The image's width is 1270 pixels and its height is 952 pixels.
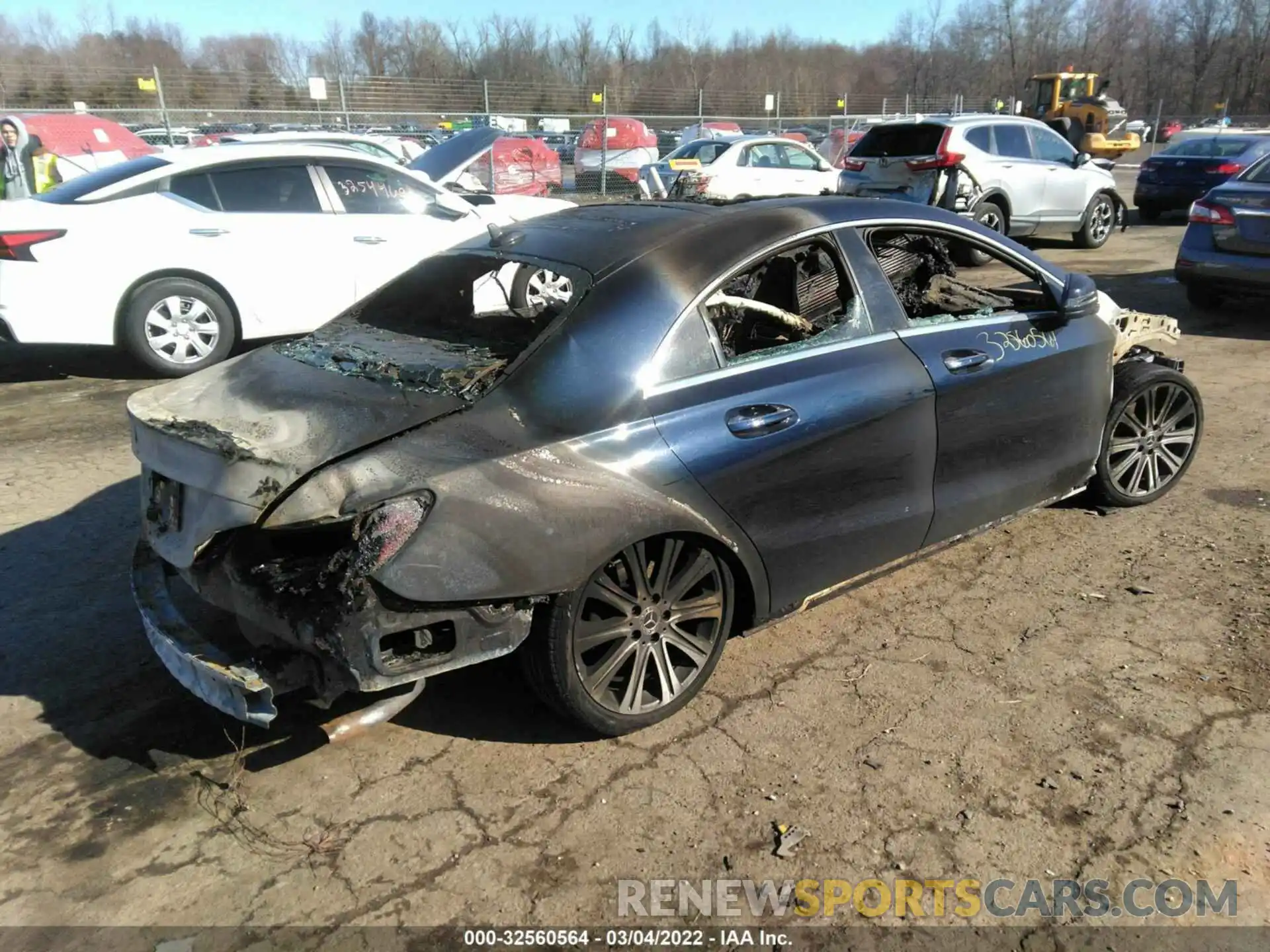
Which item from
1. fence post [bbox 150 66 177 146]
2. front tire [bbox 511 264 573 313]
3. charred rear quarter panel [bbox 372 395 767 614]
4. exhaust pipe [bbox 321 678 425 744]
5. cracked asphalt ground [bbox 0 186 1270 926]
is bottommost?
cracked asphalt ground [bbox 0 186 1270 926]

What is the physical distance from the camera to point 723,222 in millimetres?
3336

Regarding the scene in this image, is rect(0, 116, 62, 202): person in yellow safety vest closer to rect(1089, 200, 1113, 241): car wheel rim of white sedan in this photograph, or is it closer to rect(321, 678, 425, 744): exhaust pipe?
rect(321, 678, 425, 744): exhaust pipe

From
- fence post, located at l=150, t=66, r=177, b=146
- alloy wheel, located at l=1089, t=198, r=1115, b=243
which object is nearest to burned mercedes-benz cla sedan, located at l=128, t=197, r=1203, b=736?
alloy wheel, located at l=1089, t=198, r=1115, b=243

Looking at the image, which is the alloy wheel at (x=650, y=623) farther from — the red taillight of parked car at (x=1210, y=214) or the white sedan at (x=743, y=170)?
the white sedan at (x=743, y=170)

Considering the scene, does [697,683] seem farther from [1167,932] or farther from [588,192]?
[588,192]

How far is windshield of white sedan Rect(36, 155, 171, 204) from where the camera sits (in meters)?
6.96

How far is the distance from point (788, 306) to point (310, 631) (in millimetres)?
2289

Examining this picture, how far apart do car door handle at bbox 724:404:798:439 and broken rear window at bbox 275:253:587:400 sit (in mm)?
642

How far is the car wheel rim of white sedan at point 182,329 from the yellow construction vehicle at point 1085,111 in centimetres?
2742

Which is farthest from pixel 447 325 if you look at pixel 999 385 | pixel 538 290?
pixel 999 385

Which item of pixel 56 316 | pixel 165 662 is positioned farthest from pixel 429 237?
pixel 165 662

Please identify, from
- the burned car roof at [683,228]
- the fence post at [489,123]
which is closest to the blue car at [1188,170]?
the fence post at [489,123]

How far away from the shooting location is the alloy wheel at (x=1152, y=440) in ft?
14.9

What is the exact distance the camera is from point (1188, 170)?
52.1 ft
